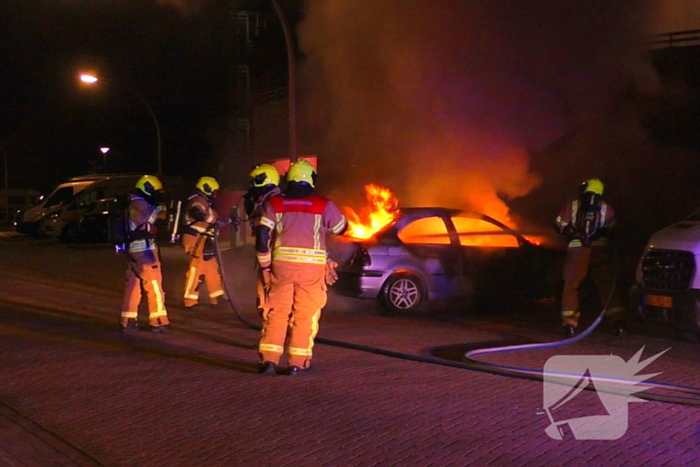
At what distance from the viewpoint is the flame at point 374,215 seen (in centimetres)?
990

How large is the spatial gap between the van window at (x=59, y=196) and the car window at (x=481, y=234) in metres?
21.7

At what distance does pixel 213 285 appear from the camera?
10.4 meters

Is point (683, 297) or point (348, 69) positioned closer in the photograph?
point (683, 297)

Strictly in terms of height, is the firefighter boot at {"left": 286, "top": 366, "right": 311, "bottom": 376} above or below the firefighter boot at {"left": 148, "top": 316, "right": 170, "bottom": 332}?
below

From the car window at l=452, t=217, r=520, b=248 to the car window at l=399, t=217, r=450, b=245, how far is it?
21 centimetres

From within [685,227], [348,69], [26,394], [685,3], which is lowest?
[26,394]

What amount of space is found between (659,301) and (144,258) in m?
5.17

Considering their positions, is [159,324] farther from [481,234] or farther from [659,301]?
[659,301]

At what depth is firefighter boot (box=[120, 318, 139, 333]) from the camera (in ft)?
28.3

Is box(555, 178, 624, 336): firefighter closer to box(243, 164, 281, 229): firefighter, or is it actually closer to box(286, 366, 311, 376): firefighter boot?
box(243, 164, 281, 229): firefighter

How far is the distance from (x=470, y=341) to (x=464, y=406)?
2467 millimetres

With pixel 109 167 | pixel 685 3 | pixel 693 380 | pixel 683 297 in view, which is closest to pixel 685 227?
pixel 683 297

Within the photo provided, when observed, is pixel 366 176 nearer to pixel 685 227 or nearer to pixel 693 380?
pixel 685 227

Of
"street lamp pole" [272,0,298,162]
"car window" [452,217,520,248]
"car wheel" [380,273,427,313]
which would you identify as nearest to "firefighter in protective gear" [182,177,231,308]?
"street lamp pole" [272,0,298,162]
